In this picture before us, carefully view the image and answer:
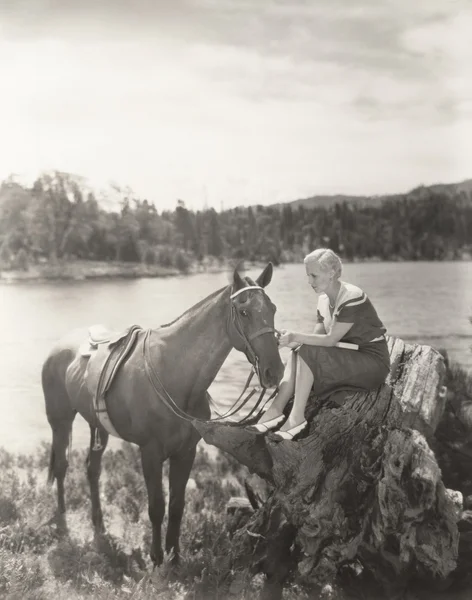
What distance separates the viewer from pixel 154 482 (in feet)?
12.3

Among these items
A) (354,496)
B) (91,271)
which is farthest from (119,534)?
(91,271)

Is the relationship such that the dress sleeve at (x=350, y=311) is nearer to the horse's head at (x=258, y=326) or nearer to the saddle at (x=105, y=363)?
the horse's head at (x=258, y=326)

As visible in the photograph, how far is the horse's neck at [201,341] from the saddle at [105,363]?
13.6 inches

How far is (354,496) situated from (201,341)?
1331 millimetres

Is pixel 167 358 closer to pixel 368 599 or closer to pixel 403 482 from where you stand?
pixel 403 482

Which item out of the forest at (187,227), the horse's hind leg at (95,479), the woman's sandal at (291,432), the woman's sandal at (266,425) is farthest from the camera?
the forest at (187,227)

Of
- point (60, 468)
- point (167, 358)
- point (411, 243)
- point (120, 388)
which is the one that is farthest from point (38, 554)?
point (411, 243)

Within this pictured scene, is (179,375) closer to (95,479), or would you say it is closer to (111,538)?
(95,479)

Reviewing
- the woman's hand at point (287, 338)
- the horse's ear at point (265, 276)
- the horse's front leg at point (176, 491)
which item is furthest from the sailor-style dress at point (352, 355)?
the horse's front leg at point (176, 491)

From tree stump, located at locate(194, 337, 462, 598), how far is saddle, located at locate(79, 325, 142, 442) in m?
0.76

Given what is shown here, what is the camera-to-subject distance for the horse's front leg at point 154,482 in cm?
373

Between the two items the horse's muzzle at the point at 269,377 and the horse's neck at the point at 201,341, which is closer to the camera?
the horse's muzzle at the point at 269,377

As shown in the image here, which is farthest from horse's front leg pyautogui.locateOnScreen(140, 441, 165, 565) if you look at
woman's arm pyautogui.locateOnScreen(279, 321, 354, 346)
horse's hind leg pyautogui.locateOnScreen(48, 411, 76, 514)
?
woman's arm pyautogui.locateOnScreen(279, 321, 354, 346)

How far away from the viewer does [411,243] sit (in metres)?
5.31
